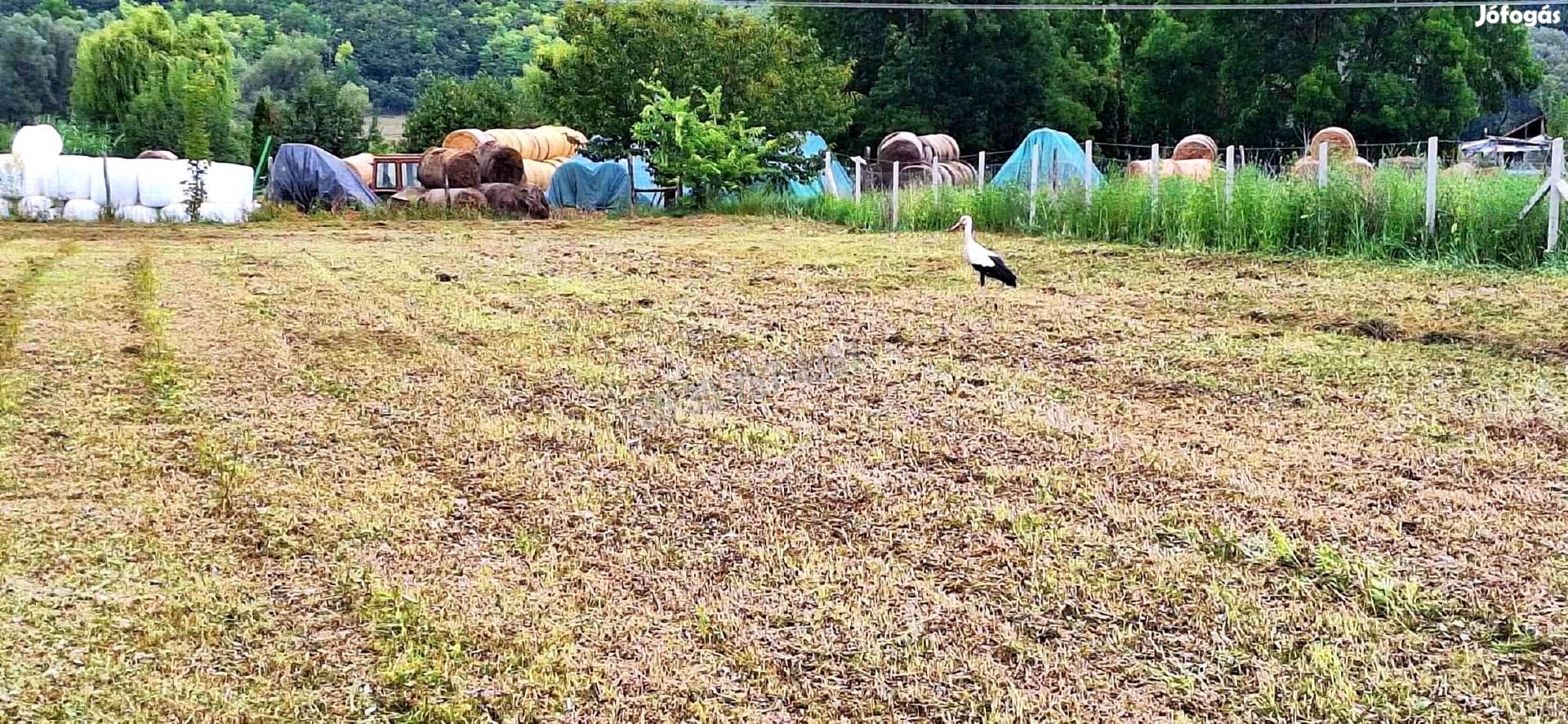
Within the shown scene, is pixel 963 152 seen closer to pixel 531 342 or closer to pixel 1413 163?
pixel 1413 163

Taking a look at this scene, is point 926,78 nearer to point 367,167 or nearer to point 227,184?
point 367,167

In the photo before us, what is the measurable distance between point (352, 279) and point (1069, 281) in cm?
488

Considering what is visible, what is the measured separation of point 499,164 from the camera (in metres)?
21.7

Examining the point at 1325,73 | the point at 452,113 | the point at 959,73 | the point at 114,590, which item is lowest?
the point at 114,590

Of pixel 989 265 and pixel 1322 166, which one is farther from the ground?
pixel 1322 166

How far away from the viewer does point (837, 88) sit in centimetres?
2541

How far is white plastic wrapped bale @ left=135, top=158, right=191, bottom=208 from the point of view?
18.2 metres

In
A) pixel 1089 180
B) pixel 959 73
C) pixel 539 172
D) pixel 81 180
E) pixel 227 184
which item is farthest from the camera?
pixel 959 73

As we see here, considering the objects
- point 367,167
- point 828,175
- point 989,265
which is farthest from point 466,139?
point 989,265

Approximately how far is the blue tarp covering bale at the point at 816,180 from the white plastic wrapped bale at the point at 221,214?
306 inches

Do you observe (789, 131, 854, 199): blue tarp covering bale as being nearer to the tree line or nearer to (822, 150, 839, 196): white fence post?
(822, 150, 839, 196): white fence post

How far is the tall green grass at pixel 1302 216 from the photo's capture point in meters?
9.51

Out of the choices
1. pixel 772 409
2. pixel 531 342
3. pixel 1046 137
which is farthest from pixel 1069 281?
pixel 1046 137

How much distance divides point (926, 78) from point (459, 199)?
15299 mm
